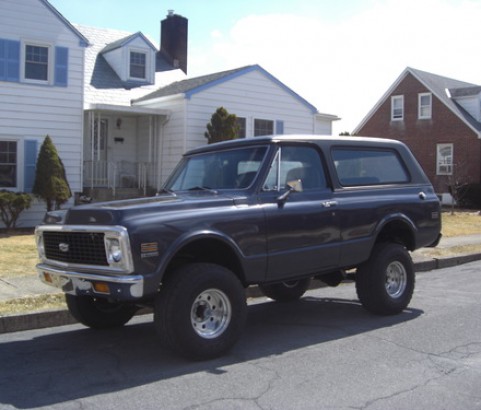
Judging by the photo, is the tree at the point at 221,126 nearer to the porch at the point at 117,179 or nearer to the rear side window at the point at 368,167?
the porch at the point at 117,179

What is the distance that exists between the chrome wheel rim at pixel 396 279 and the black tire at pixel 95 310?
2.99 m

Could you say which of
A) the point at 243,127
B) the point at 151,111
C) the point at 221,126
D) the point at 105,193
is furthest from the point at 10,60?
the point at 243,127

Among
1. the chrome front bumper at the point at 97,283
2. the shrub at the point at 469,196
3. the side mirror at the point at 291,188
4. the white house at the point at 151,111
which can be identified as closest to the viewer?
the chrome front bumper at the point at 97,283

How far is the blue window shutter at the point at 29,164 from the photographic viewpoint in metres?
15.4

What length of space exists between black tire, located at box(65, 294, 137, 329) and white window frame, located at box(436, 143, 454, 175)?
26906 millimetres

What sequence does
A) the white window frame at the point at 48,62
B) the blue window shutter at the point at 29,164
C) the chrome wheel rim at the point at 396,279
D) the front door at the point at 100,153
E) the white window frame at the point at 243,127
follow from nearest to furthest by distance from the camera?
the chrome wheel rim at the point at 396,279 → the white window frame at the point at 48,62 → the blue window shutter at the point at 29,164 → the front door at the point at 100,153 → the white window frame at the point at 243,127

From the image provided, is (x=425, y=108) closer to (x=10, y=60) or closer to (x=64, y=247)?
(x=10, y=60)

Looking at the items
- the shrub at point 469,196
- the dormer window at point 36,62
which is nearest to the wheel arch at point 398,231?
the dormer window at point 36,62

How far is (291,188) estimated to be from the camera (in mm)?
5637

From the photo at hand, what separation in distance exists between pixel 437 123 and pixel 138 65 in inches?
692

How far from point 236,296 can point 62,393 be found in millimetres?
1635

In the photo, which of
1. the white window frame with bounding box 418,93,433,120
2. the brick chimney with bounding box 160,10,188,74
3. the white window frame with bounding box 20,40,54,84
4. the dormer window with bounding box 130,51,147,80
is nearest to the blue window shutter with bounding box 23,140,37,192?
the white window frame with bounding box 20,40,54,84

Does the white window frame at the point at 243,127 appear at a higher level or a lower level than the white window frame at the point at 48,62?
lower

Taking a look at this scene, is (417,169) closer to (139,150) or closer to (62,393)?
(62,393)
